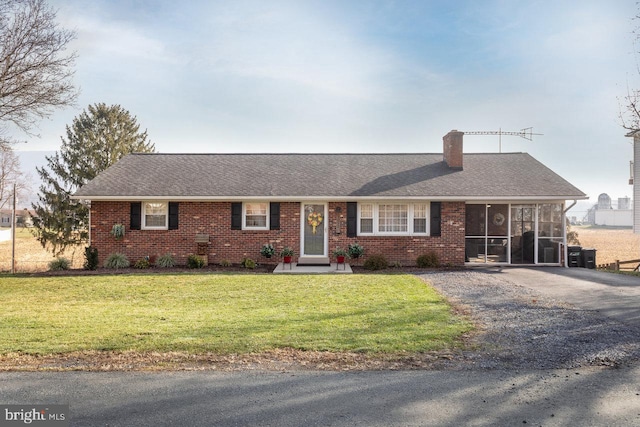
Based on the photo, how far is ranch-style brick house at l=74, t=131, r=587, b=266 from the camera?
15625 mm

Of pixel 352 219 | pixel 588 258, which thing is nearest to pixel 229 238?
pixel 352 219

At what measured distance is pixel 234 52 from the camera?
15.4 meters

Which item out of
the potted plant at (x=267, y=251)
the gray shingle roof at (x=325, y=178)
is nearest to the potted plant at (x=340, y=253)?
the gray shingle roof at (x=325, y=178)

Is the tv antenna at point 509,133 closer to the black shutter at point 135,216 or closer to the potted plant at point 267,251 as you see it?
the potted plant at point 267,251

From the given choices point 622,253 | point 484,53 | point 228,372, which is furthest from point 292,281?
point 622,253

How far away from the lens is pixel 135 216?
51.9 feet

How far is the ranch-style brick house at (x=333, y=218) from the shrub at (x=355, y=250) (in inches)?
10.7

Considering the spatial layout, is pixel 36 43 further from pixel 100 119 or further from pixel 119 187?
pixel 100 119

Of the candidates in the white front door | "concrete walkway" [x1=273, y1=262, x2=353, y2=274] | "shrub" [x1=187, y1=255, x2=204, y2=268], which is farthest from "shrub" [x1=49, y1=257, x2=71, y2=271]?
the white front door

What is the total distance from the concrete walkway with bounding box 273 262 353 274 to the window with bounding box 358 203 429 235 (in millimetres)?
1918

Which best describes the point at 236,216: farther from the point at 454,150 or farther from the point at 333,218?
the point at 454,150

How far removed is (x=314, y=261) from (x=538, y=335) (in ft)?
32.3

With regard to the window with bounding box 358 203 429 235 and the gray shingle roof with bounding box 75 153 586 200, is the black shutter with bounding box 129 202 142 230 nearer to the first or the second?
the gray shingle roof with bounding box 75 153 586 200
